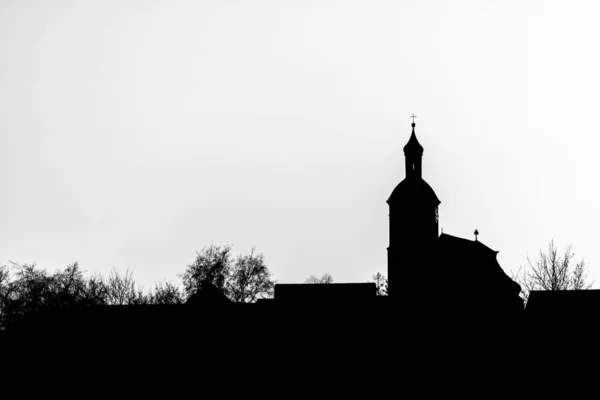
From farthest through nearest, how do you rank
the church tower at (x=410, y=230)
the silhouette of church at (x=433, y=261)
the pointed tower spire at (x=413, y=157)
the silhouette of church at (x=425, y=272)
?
the pointed tower spire at (x=413, y=157), the church tower at (x=410, y=230), the silhouette of church at (x=433, y=261), the silhouette of church at (x=425, y=272)

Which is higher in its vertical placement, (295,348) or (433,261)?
(433,261)

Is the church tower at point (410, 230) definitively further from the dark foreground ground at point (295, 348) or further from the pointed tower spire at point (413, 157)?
the dark foreground ground at point (295, 348)

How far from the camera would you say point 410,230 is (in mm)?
52906

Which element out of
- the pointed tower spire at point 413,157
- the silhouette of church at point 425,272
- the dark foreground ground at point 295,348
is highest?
the pointed tower spire at point 413,157

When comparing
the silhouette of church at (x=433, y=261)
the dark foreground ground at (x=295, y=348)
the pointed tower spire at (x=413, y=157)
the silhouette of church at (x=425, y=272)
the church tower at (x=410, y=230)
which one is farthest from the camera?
the pointed tower spire at (x=413, y=157)

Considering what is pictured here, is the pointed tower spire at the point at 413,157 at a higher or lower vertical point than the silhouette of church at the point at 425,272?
higher

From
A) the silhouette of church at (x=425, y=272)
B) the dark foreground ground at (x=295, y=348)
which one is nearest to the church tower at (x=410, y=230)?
the silhouette of church at (x=425, y=272)

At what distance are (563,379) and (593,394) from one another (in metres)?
1.73

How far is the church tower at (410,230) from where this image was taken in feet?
173

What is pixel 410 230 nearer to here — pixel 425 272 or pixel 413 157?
pixel 425 272

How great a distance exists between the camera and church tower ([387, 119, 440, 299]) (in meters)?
52.7

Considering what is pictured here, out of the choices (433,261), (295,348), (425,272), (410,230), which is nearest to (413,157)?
(410,230)

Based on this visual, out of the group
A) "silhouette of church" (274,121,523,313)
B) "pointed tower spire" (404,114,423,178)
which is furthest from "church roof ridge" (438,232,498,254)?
"pointed tower spire" (404,114,423,178)

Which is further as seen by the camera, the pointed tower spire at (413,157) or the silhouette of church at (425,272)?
the pointed tower spire at (413,157)
